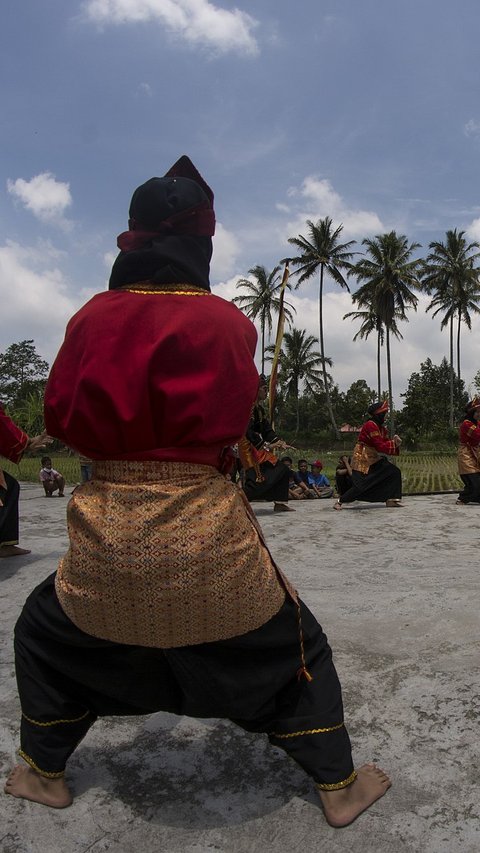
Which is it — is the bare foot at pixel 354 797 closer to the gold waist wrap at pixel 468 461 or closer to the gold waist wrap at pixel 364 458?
the gold waist wrap at pixel 364 458

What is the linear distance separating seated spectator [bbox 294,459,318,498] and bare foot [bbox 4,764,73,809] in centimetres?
844

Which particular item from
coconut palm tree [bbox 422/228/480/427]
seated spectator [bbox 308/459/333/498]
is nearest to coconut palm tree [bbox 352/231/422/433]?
coconut palm tree [bbox 422/228/480/427]

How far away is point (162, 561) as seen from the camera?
5.43 feet

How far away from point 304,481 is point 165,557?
9.39 meters

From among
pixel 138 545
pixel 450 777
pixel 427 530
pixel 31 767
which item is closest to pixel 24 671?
pixel 31 767

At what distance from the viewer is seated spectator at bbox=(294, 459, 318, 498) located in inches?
404

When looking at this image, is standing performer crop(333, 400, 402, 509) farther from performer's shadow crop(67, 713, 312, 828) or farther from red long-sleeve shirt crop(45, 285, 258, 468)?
red long-sleeve shirt crop(45, 285, 258, 468)

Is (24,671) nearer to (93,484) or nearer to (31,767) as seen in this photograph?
(31,767)

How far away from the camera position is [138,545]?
1.66 m

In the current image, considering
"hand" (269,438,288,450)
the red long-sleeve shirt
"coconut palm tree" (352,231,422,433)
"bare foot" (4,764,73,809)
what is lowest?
"bare foot" (4,764,73,809)

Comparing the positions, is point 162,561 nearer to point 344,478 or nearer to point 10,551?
point 10,551

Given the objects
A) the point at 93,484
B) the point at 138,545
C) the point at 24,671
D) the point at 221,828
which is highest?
the point at 93,484

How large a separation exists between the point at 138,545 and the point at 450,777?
1.17 meters

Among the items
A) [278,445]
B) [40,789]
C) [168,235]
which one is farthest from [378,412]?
[40,789]
